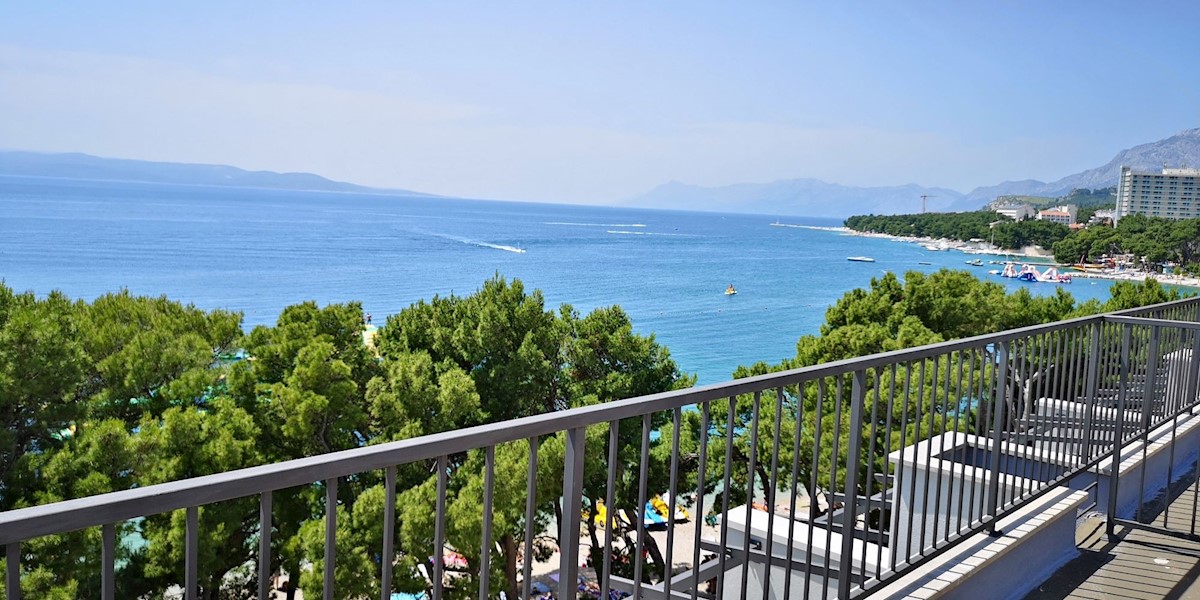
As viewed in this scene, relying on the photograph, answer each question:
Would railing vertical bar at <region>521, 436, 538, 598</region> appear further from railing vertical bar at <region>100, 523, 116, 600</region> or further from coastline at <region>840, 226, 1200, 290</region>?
coastline at <region>840, 226, 1200, 290</region>

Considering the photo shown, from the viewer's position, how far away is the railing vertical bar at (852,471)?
9.18 feet

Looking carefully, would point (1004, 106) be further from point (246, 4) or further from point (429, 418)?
point (429, 418)

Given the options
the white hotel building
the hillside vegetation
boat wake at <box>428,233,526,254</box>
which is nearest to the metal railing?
boat wake at <box>428,233,526,254</box>

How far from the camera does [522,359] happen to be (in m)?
19.5

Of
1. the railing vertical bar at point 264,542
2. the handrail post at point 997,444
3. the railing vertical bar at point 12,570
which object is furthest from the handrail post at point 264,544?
the handrail post at point 997,444

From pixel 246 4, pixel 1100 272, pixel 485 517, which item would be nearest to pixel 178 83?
pixel 246 4

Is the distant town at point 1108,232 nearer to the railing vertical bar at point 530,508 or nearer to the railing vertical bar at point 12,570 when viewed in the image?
the railing vertical bar at point 530,508

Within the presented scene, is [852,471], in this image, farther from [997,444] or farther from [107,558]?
[107,558]

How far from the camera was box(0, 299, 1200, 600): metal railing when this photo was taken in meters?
1.37

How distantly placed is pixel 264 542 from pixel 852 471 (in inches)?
80.0

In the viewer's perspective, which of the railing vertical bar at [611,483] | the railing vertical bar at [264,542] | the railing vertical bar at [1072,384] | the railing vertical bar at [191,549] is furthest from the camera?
the railing vertical bar at [1072,384]

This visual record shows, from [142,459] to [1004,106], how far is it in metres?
200

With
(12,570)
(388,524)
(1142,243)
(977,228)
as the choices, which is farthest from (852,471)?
(977,228)

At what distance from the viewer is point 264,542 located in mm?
1395
